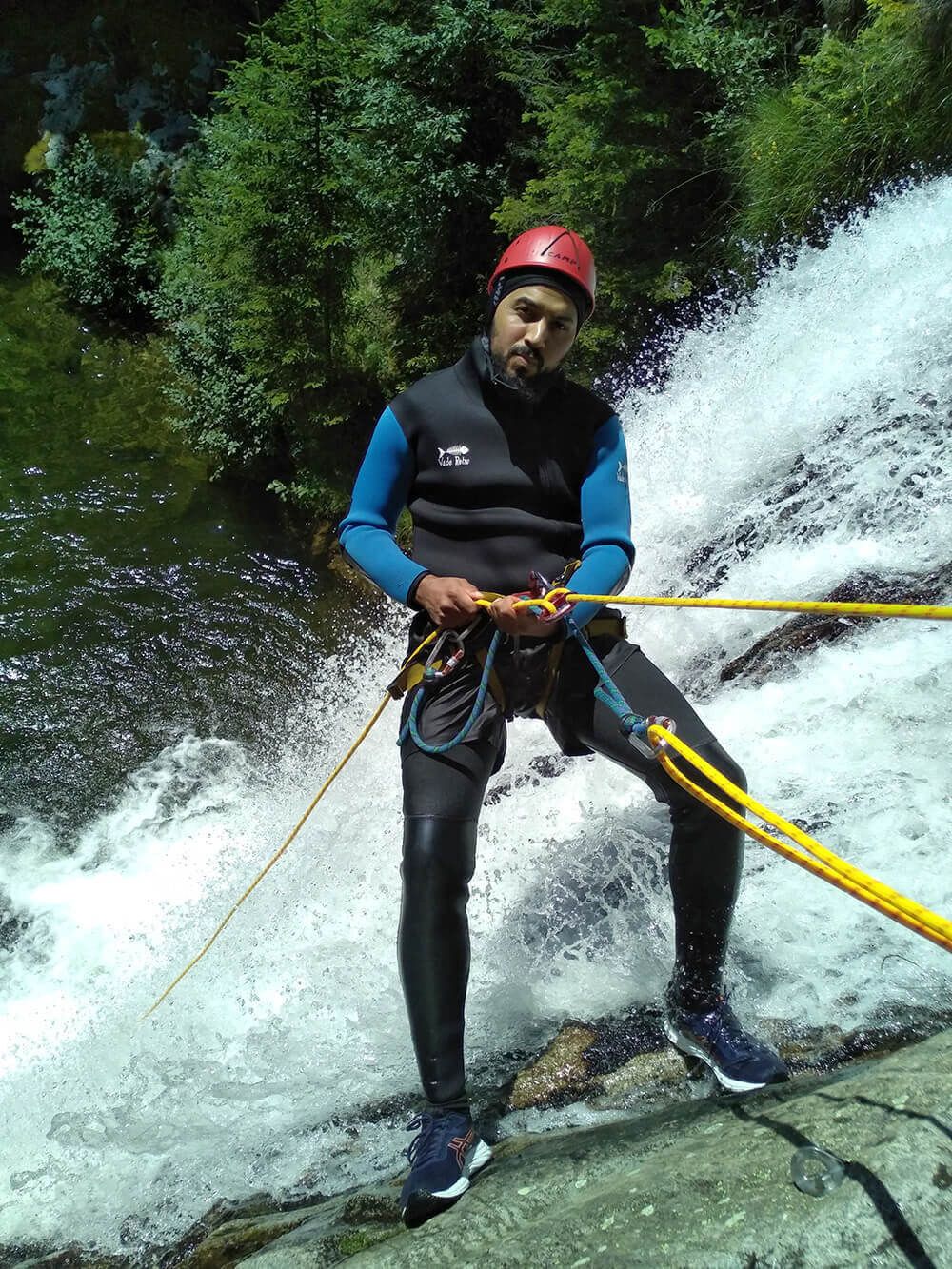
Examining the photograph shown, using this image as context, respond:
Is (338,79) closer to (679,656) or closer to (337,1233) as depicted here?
(679,656)

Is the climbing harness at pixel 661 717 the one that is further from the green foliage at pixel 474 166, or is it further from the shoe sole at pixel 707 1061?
the green foliage at pixel 474 166

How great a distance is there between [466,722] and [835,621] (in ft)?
7.22

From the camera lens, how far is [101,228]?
1155cm

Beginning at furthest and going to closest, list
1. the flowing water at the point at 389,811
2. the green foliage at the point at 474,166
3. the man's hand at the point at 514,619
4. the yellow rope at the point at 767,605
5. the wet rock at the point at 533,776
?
1. the green foliage at the point at 474,166
2. the wet rock at the point at 533,776
3. the flowing water at the point at 389,811
4. the man's hand at the point at 514,619
5. the yellow rope at the point at 767,605

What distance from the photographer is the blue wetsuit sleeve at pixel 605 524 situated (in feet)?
7.54

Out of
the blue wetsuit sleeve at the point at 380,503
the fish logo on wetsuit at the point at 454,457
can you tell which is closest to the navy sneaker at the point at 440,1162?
the blue wetsuit sleeve at the point at 380,503

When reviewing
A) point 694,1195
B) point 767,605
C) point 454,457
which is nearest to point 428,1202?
point 694,1195

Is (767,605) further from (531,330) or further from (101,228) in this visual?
(101,228)

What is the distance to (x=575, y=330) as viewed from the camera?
2467 millimetres

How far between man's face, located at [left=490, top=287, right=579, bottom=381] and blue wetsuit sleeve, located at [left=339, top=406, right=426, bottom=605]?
0.35 m

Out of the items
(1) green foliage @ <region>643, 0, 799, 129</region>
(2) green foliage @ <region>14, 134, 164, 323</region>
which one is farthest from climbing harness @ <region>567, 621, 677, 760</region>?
(2) green foliage @ <region>14, 134, 164, 323</region>

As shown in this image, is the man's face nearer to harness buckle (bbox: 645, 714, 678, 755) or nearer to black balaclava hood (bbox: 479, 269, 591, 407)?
black balaclava hood (bbox: 479, 269, 591, 407)

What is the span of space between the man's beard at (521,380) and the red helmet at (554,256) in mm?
215

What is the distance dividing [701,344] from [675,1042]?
5239mm
